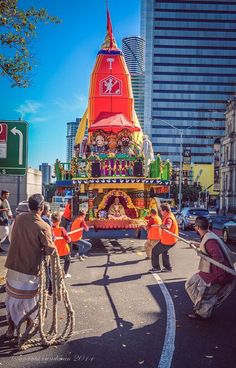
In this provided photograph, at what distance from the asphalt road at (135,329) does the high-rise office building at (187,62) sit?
10214cm

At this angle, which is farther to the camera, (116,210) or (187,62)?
(187,62)

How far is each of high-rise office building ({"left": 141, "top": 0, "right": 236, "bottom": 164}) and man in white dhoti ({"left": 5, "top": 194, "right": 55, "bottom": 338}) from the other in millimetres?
105214

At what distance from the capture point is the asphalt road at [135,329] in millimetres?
4668

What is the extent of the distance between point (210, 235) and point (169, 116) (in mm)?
105761

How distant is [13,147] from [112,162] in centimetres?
704

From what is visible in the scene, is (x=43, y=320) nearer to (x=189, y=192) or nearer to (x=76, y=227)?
(x=76, y=227)

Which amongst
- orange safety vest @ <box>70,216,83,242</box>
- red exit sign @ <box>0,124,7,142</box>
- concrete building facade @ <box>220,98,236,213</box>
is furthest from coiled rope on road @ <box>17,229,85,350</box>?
concrete building facade @ <box>220,98,236,213</box>

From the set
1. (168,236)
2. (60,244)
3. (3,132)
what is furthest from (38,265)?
(168,236)

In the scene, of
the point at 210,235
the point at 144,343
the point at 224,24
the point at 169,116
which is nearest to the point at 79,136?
the point at 210,235

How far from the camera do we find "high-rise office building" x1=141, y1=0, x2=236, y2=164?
10831cm

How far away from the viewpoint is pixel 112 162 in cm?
1412

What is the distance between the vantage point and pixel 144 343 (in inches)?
204

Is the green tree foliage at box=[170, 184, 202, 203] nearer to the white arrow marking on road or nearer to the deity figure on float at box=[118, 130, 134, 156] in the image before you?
the deity figure on float at box=[118, 130, 134, 156]

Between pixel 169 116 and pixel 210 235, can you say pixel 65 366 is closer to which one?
pixel 210 235
